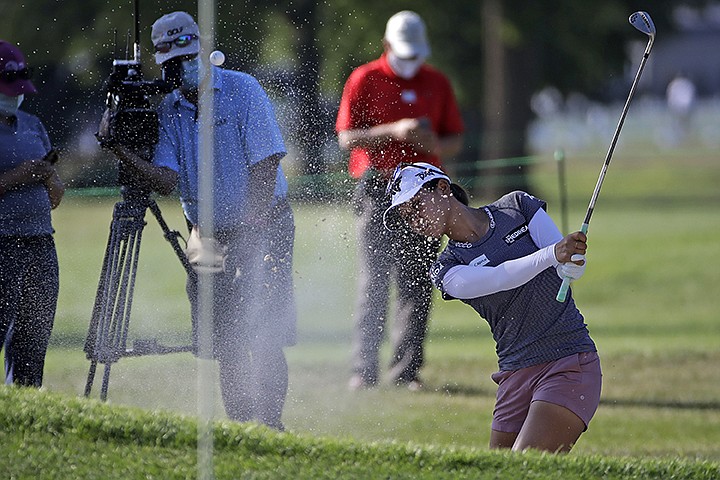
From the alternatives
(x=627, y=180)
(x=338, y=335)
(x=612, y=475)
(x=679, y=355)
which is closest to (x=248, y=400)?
(x=612, y=475)

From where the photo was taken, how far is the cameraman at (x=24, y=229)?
21.2 ft

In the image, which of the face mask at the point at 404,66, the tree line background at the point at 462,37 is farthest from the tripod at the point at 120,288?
the tree line background at the point at 462,37

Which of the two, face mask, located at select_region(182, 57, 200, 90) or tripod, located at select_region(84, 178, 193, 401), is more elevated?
face mask, located at select_region(182, 57, 200, 90)

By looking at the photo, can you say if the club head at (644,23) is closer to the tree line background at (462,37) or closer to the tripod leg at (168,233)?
the tripod leg at (168,233)

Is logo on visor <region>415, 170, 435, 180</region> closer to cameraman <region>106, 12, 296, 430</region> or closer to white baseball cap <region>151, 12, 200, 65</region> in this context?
cameraman <region>106, 12, 296, 430</region>

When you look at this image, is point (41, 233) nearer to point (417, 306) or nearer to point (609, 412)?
point (417, 306)

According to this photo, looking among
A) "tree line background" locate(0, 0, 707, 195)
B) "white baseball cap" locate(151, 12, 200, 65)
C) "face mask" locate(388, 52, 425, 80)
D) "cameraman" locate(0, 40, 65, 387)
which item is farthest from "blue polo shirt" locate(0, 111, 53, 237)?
"tree line background" locate(0, 0, 707, 195)

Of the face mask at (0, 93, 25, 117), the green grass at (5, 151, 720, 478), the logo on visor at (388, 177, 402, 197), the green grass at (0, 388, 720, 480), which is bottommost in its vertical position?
the green grass at (5, 151, 720, 478)

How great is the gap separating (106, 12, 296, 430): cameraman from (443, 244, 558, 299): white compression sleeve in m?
1.57

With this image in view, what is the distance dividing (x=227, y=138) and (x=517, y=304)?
6.00 ft

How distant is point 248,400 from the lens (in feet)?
21.4

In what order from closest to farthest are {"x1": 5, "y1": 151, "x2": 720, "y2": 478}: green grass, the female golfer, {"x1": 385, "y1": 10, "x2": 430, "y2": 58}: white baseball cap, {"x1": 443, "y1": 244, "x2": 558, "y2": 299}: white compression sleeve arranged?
{"x1": 443, "y1": 244, "x2": 558, "y2": 299}: white compression sleeve < the female golfer < {"x1": 5, "y1": 151, "x2": 720, "y2": 478}: green grass < {"x1": 385, "y1": 10, "x2": 430, "y2": 58}: white baseball cap

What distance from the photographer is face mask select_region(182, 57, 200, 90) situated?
6305mm

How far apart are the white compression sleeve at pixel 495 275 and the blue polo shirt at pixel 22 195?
230 cm
